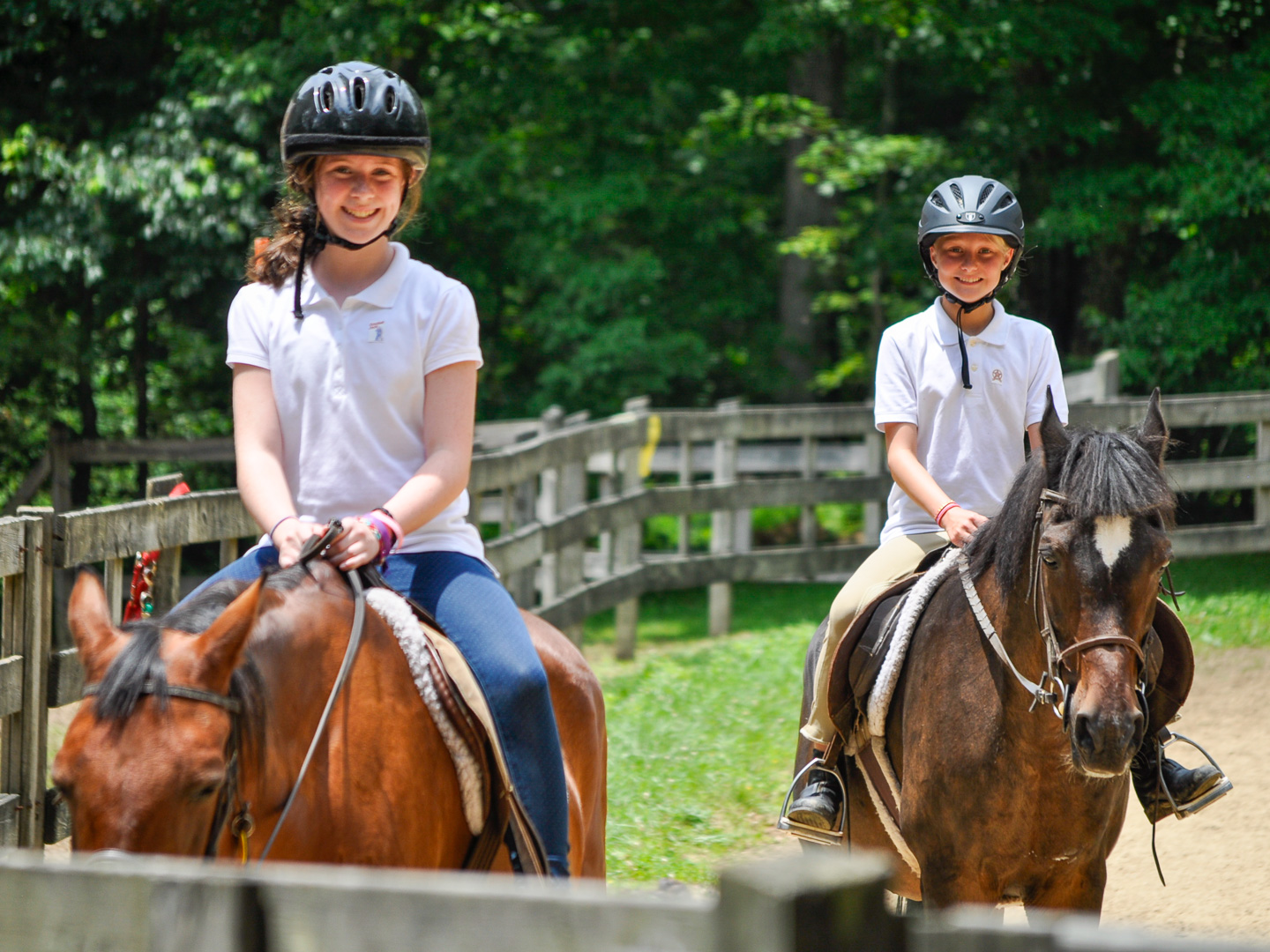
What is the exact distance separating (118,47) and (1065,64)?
9.47m

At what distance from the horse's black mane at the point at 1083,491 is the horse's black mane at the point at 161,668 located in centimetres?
195

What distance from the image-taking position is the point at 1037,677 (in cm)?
354

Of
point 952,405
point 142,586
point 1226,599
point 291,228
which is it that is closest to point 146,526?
point 142,586

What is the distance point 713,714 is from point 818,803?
3.81 m

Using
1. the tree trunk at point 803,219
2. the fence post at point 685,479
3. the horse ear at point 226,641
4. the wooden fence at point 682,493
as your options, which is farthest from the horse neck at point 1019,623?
the tree trunk at point 803,219

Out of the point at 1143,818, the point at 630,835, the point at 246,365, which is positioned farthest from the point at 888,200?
the point at 246,365

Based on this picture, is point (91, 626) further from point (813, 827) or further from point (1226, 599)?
point (1226, 599)

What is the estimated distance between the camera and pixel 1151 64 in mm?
13742

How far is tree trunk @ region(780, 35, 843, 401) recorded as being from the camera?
16.2 metres

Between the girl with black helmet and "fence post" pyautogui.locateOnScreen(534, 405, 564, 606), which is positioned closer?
the girl with black helmet

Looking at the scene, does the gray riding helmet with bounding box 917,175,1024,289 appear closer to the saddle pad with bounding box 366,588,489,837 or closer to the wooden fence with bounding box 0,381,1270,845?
the saddle pad with bounding box 366,588,489,837

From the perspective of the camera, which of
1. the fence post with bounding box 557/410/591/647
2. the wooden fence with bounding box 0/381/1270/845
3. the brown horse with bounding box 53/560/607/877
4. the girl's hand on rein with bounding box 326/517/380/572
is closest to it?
the brown horse with bounding box 53/560/607/877

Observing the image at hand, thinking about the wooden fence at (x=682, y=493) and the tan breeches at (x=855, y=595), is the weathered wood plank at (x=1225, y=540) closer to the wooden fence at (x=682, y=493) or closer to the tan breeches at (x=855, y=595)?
the wooden fence at (x=682, y=493)

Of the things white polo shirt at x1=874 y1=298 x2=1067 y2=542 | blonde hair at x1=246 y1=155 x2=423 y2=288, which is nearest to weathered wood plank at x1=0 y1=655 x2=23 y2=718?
blonde hair at x1=246 y1=155 x2=423 y2=288
